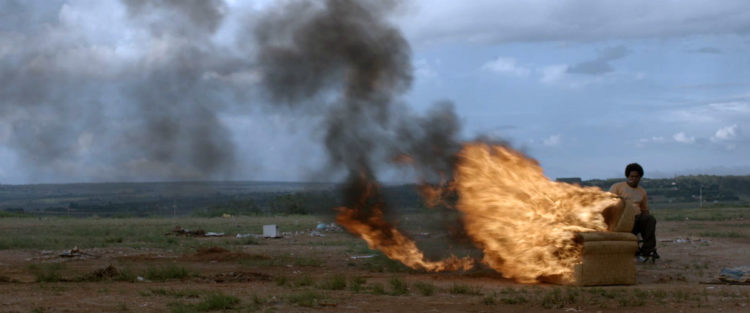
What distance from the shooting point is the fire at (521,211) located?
45.9 ft

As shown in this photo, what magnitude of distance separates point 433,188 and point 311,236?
1488cm

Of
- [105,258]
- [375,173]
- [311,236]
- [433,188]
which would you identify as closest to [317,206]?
[375,173]

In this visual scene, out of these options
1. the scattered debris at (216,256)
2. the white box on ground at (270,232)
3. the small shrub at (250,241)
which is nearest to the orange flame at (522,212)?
the scattered debris at (216,256)

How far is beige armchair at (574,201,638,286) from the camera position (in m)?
13.5

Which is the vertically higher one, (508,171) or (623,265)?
(508,171)

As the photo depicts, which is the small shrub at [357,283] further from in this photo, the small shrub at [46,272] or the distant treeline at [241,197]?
the small shrub at [46,272]

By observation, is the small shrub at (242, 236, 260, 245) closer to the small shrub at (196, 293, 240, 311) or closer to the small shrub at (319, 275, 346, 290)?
the small shrub at (319, 275, 346, 290)

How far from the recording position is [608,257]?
13.6 m

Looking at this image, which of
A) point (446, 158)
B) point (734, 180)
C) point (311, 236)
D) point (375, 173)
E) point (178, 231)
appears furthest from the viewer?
point (734, 180)

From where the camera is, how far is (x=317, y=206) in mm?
17859

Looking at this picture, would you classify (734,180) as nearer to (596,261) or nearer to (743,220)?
(743,220)

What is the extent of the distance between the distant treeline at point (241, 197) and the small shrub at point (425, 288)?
3029mm

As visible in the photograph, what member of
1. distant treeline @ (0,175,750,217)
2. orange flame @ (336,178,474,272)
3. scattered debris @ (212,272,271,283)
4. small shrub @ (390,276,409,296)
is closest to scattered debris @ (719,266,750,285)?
distant treeline @ (0,175,750,217)

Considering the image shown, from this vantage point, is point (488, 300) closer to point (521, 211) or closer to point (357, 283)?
point (357, 283)
